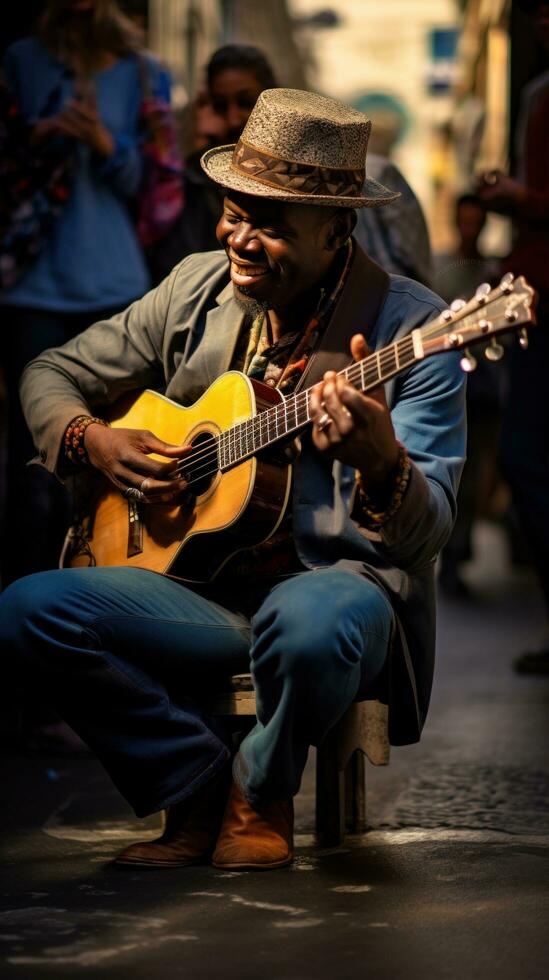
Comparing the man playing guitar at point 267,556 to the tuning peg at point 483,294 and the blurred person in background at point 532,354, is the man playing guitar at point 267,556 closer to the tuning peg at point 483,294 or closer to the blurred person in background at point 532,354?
the tuning peg at point 483,294

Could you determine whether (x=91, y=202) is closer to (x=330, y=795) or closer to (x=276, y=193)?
(x=276, y=193)

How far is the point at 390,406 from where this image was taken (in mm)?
3791

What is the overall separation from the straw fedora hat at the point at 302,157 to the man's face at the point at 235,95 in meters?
1.78

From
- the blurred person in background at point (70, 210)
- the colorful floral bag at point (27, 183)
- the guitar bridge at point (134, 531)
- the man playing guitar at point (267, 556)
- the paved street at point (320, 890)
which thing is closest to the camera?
the paved street at point (320, 890)

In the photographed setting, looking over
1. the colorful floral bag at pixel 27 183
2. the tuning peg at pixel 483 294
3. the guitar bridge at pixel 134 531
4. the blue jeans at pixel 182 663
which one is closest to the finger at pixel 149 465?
the guitar bridge at pixel 134 531

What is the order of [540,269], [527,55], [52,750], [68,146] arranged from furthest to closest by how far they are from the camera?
[527,55], [540,269], [68,146], [52,750]

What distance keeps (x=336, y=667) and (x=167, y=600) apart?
0.51 m

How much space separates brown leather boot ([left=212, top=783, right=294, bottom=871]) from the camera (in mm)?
3707

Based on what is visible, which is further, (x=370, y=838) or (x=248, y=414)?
(x=370, y=838)

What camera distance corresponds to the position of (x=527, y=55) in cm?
1043

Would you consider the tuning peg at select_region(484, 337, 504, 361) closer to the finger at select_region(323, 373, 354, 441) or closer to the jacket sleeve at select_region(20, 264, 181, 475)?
the finger at select_region(323, 373, 354, 441)

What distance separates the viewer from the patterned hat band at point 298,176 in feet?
12.4

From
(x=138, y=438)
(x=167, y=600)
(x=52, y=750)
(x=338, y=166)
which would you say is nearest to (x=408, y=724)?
(x=167, y=600)

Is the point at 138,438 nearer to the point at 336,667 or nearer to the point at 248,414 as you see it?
the point at 248,414
